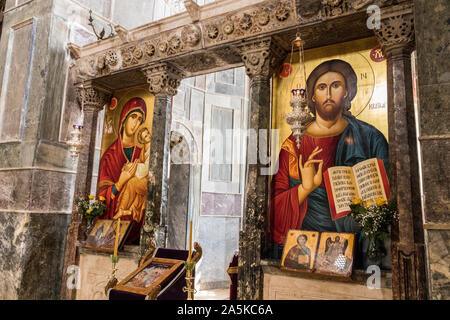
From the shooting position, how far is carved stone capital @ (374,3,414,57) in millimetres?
3889

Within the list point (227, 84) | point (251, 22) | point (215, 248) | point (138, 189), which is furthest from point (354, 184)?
point (227, 84)

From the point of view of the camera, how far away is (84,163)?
21.9 feet

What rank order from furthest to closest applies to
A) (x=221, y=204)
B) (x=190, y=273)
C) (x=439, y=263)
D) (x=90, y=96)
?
(x=221, y=204) < (x=90, y=96) < (x=190, y=273) < (x=439, y=263)

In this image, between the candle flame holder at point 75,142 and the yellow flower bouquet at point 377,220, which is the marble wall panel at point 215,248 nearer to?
the candle flame holder at point 75,142

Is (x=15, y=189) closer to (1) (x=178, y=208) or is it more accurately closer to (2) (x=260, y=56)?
(1) (x=178, y=208)

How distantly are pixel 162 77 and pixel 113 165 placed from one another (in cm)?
218

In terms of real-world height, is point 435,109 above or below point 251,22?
below

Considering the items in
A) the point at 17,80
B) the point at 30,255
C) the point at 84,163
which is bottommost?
the point at 30,255

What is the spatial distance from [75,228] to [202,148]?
4149 millimetres

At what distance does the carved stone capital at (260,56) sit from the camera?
484cm

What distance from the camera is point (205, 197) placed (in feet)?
30.8

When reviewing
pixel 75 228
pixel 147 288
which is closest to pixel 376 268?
pixel 147 288

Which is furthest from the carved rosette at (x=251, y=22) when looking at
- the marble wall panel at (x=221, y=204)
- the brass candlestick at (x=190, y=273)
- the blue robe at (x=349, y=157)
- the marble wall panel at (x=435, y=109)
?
the marble wall panel at (x=221, y=204)

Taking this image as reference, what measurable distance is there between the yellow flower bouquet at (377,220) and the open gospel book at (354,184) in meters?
Answer: 0.23
